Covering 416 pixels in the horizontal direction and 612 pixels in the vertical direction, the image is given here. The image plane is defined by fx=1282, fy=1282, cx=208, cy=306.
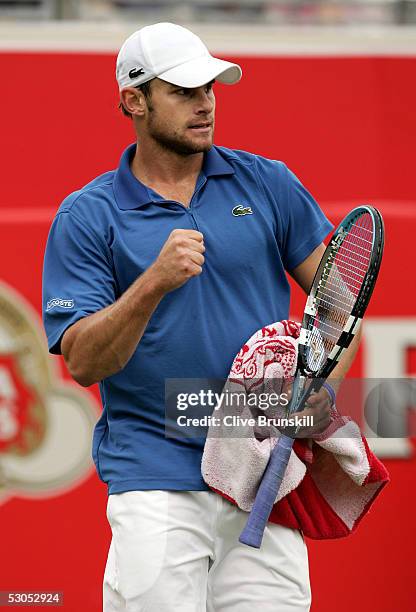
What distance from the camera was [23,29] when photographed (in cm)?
421

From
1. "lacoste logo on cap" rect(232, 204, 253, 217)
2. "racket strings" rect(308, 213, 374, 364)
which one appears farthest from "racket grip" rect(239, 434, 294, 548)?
"lacoste logo on cap" rect(232, 204, 253, 217)

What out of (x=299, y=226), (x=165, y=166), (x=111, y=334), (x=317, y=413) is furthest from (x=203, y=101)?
(x=317, y=413)

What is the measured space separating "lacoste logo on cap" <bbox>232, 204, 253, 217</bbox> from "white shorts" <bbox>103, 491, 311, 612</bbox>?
25.5 inches

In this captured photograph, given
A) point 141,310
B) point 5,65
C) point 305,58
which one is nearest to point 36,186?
point 5,65

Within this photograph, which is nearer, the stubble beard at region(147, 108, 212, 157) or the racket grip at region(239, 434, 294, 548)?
the racket grip at region(239, 434, 294, 548)

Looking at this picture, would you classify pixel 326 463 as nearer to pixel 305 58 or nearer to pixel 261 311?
pixel 261 311

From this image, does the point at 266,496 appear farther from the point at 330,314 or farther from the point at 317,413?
the point at 330,314

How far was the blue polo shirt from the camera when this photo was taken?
2877mm

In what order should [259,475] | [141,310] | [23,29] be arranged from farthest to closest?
[23,29]
[259,475]
[141,310]

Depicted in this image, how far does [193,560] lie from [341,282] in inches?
28.6

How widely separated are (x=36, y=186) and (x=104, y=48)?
0.51 m

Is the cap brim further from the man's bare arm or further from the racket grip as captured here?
the racket grip

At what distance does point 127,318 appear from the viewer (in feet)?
8.84

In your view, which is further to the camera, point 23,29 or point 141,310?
point 23,29
